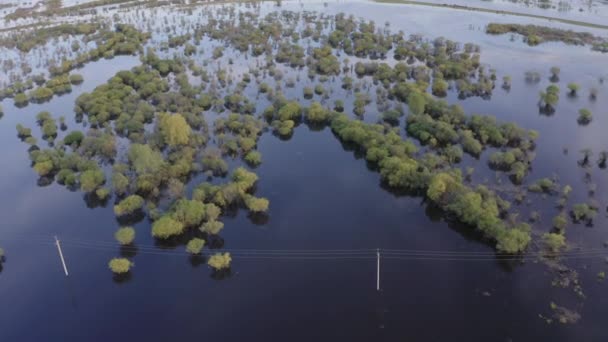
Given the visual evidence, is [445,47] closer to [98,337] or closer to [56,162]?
[56,162]

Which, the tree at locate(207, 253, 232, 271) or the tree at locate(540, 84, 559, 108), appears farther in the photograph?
the tree at locate(540, 84, 559, 108)

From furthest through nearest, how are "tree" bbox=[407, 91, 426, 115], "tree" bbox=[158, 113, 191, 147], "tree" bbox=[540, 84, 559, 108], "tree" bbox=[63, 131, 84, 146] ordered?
"tree" bbox=[540, 84, 559, 108], "tree" bbox=[407, 91, 426, 115], "tree" bbox=[63, 131, 84, 146], "tree" bbox=[158, 113, 191, 147]

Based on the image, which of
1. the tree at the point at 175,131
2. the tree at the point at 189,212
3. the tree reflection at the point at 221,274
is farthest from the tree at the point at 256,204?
the tree at the point at 175,131

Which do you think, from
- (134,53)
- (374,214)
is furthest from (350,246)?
(134,53)

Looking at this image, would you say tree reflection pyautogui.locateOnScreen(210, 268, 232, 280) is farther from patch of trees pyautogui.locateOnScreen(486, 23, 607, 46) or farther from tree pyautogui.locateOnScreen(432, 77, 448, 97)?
patch of trees pyautogui.locateOnScreen(486, 23, 607, 46)

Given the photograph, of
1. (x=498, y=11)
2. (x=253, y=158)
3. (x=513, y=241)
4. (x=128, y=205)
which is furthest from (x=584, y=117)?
(x=498, y=11)

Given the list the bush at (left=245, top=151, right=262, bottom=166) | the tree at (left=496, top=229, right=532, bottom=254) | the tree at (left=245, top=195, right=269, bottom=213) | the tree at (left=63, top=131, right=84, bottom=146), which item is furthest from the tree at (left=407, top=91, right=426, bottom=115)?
the tree at (left=63, top=131, right=84, bottom=146)
